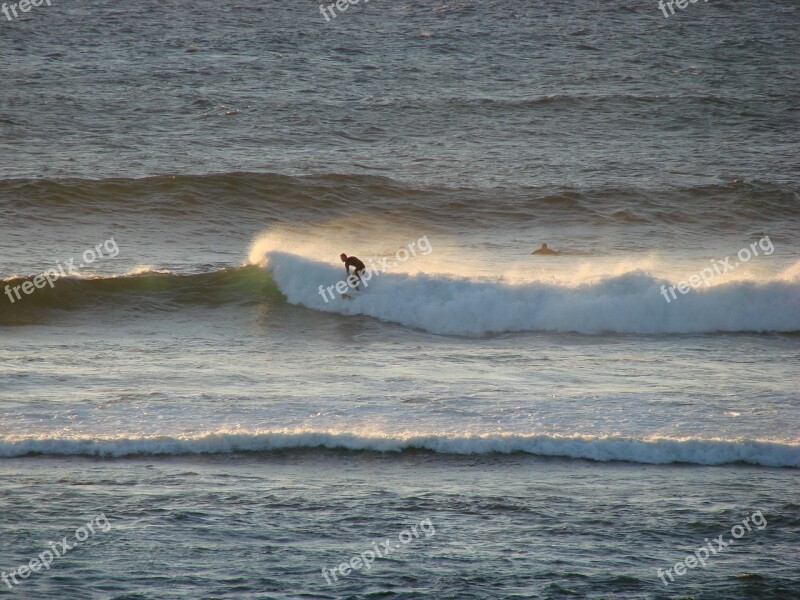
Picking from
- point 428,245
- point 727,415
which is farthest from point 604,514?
point 428,245

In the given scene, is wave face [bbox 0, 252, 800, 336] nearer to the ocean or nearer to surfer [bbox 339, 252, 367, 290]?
the ocean

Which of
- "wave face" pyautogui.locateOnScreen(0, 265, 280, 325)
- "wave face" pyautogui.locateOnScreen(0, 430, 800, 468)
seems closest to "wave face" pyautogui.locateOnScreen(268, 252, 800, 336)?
"wave face" pyautogui.locateOnScreen(0, 265, 280, 325)

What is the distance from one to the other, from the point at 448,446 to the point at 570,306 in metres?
7.09

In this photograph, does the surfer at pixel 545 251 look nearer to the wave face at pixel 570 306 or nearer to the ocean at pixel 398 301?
the ocean at pixel 398 301

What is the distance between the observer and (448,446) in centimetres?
1024

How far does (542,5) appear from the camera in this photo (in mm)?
39531

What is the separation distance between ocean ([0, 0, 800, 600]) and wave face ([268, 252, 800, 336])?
6 cm

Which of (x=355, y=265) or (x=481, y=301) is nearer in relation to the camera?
(x=481, y=301)

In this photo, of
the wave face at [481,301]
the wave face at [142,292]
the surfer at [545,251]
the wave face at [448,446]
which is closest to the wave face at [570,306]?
the wave face at [481,301]

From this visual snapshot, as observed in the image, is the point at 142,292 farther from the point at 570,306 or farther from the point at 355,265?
the point at 570,306

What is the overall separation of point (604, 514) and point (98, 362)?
7826 millimetres

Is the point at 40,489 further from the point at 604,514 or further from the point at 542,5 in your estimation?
the point at 542,5

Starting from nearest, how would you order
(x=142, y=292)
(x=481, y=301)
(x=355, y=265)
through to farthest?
(x=481, y=301) → (x=355, y=265) → (x=142, y=292)

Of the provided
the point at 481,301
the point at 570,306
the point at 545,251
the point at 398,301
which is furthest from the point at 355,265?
the point at 545,251
